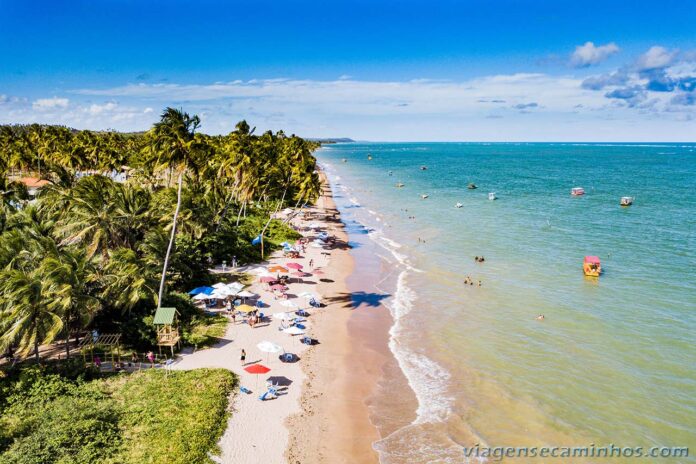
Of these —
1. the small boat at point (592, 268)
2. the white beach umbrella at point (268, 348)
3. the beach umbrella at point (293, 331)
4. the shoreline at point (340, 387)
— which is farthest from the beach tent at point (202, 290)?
the small boat at point (592, 268)

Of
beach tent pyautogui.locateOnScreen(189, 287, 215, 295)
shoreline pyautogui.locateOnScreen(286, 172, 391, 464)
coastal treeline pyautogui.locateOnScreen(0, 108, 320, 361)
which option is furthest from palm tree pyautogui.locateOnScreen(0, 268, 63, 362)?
shoreline pyautogui.locateOnScreen(286, 172, 391, 464)

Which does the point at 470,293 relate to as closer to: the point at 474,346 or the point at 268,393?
the point at 474,346

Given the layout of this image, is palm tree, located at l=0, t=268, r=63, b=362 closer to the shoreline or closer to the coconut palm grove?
the coconut palm grove

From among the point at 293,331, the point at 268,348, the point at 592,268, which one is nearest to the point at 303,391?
the point at 268,348

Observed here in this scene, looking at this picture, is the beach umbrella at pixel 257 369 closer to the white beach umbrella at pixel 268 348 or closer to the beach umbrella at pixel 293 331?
the white beach umbrella at pixel 268 348

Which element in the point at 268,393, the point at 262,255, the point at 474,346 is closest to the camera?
the point at 268,393

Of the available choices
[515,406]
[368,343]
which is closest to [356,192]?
[368,343]
